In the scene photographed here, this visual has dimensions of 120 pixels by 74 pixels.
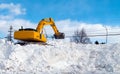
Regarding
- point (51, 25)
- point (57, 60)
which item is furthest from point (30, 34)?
point (51, 25)

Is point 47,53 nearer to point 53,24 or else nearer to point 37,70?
point 37,70

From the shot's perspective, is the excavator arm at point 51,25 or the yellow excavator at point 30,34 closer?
the yellow excavator at point 30,34

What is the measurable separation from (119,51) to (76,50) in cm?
320

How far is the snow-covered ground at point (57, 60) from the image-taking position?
17125 millimetres

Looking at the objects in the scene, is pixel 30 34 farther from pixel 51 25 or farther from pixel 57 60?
pixel 51 25

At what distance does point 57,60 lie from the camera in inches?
772

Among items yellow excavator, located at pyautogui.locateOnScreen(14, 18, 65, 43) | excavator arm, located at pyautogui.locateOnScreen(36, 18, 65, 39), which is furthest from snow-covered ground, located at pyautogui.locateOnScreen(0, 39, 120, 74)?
excavator arm, located at pyautogui.locateOnScreen(36, 18, 65, 39)

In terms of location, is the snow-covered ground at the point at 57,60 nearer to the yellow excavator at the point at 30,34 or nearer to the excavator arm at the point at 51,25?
the yellow excavator at the point at 30,34

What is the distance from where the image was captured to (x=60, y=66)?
1880 cm

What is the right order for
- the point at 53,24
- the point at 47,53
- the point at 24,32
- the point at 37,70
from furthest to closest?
the point at 53,24 < the point at 24,32 < the point at 47,53 < the point at 37,70

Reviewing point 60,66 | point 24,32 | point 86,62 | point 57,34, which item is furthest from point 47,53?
point 57,34

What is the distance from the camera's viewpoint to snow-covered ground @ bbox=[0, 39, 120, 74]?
674 inches

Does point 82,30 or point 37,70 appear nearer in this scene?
point 37,70

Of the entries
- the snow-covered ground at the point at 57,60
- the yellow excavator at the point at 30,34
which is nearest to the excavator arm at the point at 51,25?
the yellow excavator at the point at 30,34
